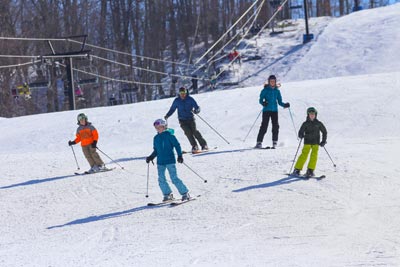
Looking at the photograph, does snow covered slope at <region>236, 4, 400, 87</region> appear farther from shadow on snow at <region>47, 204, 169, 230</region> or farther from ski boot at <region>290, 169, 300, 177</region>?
shadow on snow at <region>47, 204, 169, 230</region>

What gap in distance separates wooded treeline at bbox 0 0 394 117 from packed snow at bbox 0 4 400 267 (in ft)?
81.8

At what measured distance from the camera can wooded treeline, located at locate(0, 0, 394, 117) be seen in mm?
44125

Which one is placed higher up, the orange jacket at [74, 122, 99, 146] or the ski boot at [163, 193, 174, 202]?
the orange jacket at [74, 122, 99, 146]

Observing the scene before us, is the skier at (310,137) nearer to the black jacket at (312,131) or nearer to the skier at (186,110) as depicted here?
the black jacket at (312,131)

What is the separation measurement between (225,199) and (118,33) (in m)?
43.0

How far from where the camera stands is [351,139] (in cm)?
1577

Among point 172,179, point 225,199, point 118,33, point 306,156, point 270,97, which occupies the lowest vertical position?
point 225,199

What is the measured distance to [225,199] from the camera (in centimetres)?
1013

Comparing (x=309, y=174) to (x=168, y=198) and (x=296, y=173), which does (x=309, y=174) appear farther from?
(x=168, y=198)

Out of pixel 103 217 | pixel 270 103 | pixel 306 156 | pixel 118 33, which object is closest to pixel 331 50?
pixel 118 33

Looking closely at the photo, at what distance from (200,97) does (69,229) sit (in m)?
13.8

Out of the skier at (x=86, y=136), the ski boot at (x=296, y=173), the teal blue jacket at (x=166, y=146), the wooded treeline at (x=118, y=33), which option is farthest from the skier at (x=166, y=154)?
the wooded treeline at (x=118, y=33)

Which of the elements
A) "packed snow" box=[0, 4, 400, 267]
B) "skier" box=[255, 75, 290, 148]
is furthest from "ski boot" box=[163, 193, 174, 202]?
"skier" box=[255, 75, 290, 148]

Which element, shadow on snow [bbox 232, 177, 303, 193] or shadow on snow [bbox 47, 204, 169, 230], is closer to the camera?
shadow on snow [bbox 47, 204, 169, 230]
